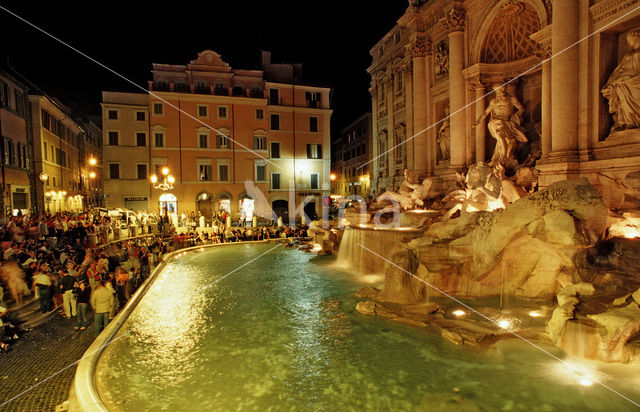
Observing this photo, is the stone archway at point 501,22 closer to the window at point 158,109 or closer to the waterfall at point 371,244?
the waterfall at point 371,244

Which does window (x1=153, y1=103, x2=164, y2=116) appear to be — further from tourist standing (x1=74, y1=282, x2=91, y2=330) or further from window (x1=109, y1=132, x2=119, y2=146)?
tourist standing (x1=74, y1=282, x2=91, y2=330)

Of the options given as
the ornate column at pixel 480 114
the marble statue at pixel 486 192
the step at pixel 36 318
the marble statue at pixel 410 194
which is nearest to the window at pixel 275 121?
the marble statue at pixel 410 194

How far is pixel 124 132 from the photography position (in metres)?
32.6

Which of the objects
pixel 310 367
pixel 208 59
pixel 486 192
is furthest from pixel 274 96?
pixel 310 367

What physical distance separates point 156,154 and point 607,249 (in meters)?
32.7

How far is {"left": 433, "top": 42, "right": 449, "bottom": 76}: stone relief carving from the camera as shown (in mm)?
19109

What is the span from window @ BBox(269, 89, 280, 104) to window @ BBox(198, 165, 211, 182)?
28.8 feet

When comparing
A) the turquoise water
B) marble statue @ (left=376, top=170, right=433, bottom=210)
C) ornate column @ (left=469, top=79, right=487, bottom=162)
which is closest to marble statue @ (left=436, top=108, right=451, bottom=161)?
ornate column @ (left=469, top=79, right=487, bottom=162)

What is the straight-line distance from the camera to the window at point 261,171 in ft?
116

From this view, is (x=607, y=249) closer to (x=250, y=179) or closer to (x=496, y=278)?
(x=496, y=278)

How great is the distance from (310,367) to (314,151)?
32.5 metres

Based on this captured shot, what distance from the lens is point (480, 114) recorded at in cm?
1692

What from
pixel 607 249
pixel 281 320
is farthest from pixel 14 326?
pixel 607 249

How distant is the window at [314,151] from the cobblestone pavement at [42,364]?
99.2 feet
